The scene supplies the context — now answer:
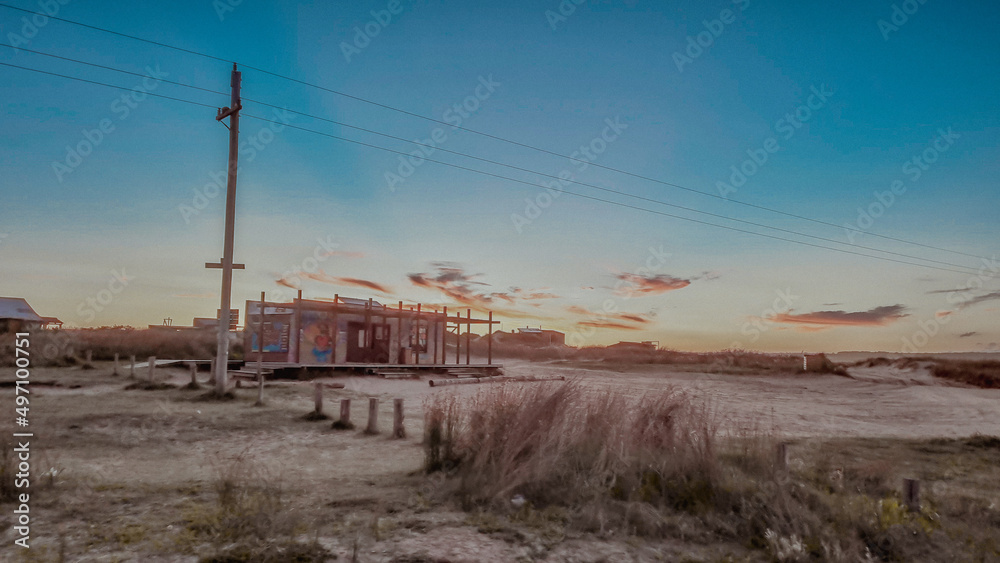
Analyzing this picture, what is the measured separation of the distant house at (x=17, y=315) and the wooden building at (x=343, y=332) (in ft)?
92.2

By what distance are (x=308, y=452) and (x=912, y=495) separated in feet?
26.4

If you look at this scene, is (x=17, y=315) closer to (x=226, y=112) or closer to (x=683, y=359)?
(x=226, y=112)

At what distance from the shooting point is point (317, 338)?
92.7 feet

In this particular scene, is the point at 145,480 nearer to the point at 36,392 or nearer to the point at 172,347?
the point at 36,392

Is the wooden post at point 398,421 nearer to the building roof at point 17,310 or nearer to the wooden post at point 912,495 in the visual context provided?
the wooden post at point 912,495

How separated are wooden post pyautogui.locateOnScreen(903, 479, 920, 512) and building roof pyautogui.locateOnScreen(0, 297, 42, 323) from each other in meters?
60.4

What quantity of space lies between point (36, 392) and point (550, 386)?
17148 millimetres

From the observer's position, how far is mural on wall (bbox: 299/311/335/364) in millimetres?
27750

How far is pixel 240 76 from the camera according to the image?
17.4m

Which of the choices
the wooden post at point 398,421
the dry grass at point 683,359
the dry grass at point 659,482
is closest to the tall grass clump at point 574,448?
the dry grass at point 659,482

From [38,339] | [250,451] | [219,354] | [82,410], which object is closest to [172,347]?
[38,339]

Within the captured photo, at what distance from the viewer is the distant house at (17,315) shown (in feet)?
148

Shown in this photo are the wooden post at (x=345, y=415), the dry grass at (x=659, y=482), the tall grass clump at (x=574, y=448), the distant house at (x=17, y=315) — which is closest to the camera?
the dry grass at (x=659, y=482)

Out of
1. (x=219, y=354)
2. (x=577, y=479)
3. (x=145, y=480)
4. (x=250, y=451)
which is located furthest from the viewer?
(x=219, y=354)
